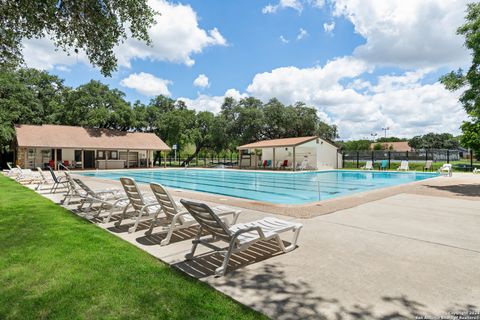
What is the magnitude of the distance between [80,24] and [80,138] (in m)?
26.1

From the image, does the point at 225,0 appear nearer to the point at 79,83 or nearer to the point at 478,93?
the point at 478,93

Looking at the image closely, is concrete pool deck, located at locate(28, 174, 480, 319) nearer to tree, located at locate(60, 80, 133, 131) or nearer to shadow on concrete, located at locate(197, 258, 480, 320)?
shadow on concrete, located at locate(197, 258, 480, 320)

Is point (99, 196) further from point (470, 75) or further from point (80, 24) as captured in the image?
point (470, 75)

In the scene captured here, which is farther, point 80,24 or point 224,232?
point 80,24

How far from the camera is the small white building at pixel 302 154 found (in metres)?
28.6

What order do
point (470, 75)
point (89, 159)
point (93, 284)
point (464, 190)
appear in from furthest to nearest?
point (89, 159) → point (470, 75) → point (464, 190) → point (93, 284)

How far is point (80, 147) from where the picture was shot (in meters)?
28.6

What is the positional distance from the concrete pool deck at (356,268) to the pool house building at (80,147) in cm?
2635

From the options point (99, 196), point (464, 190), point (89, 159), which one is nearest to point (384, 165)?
point (464, 190)

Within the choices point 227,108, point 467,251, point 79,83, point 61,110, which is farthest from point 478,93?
point 61,110

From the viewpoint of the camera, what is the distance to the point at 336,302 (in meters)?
2.75

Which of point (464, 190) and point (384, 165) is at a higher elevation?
point (384, 165)

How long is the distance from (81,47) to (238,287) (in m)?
7.70

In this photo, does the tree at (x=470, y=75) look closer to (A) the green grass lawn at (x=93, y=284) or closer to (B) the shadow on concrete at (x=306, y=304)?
(B) the shadow on concrete at (x=306, y=304)
